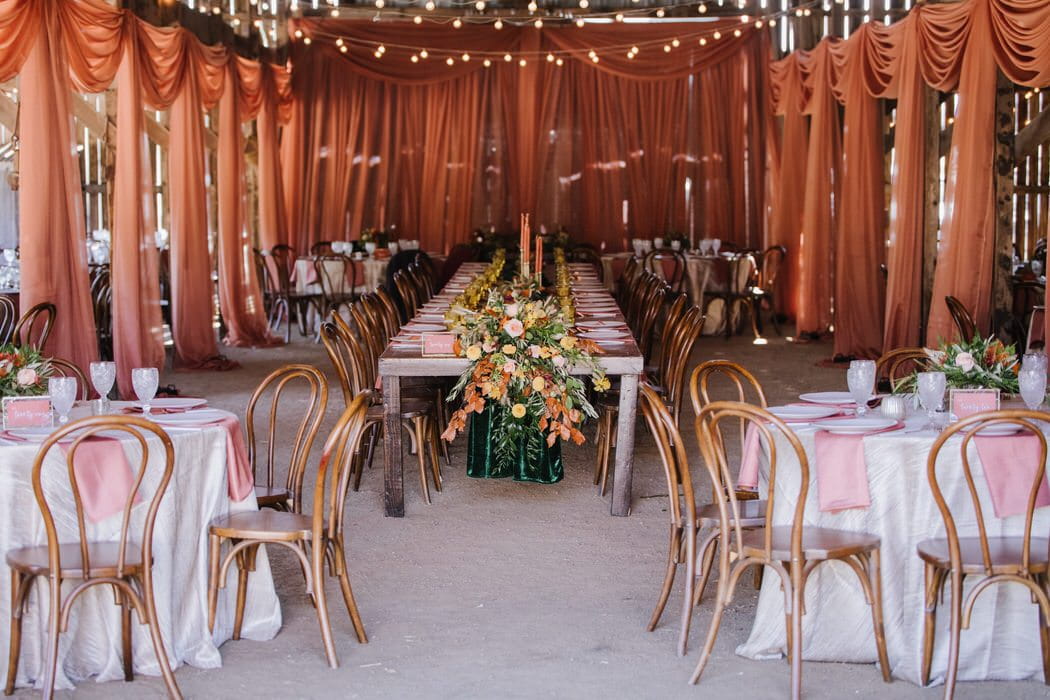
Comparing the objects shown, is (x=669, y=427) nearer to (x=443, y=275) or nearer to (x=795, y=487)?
(x=795, y=487)

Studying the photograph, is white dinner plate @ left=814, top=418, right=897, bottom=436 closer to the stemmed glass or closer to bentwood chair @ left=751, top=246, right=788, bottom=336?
the stemmed glass

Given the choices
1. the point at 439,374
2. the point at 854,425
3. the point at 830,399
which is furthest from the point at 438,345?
the point at 854,425

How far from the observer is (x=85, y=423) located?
317cm

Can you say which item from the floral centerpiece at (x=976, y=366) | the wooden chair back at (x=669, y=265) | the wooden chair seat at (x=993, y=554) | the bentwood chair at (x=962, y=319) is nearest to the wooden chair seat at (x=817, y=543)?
the wooden chair seat at (x=993, y=554)

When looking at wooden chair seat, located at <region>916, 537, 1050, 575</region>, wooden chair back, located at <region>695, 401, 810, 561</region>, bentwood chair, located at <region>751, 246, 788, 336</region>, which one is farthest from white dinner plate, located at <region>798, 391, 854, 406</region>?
bentwood chair, located at <region>751, 246, 788, 336</region>

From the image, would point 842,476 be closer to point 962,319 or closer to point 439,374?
point 439,374

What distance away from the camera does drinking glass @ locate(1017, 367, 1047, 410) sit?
3.83m

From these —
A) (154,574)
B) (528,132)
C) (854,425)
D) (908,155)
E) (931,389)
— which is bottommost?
(154,574)

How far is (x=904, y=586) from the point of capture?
364cm

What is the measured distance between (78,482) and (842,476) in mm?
2072

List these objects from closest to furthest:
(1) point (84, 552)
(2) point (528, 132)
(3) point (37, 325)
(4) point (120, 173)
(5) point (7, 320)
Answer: (1) point (84, 552) → (5) point (7, 320) → (3) point (37, 325) → (4) point (120, 173) → (2) point (528, 132)

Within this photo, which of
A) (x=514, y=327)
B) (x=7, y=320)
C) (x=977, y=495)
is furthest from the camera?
(x=7, y=320)

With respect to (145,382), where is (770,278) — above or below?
above

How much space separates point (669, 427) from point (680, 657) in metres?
0.66
